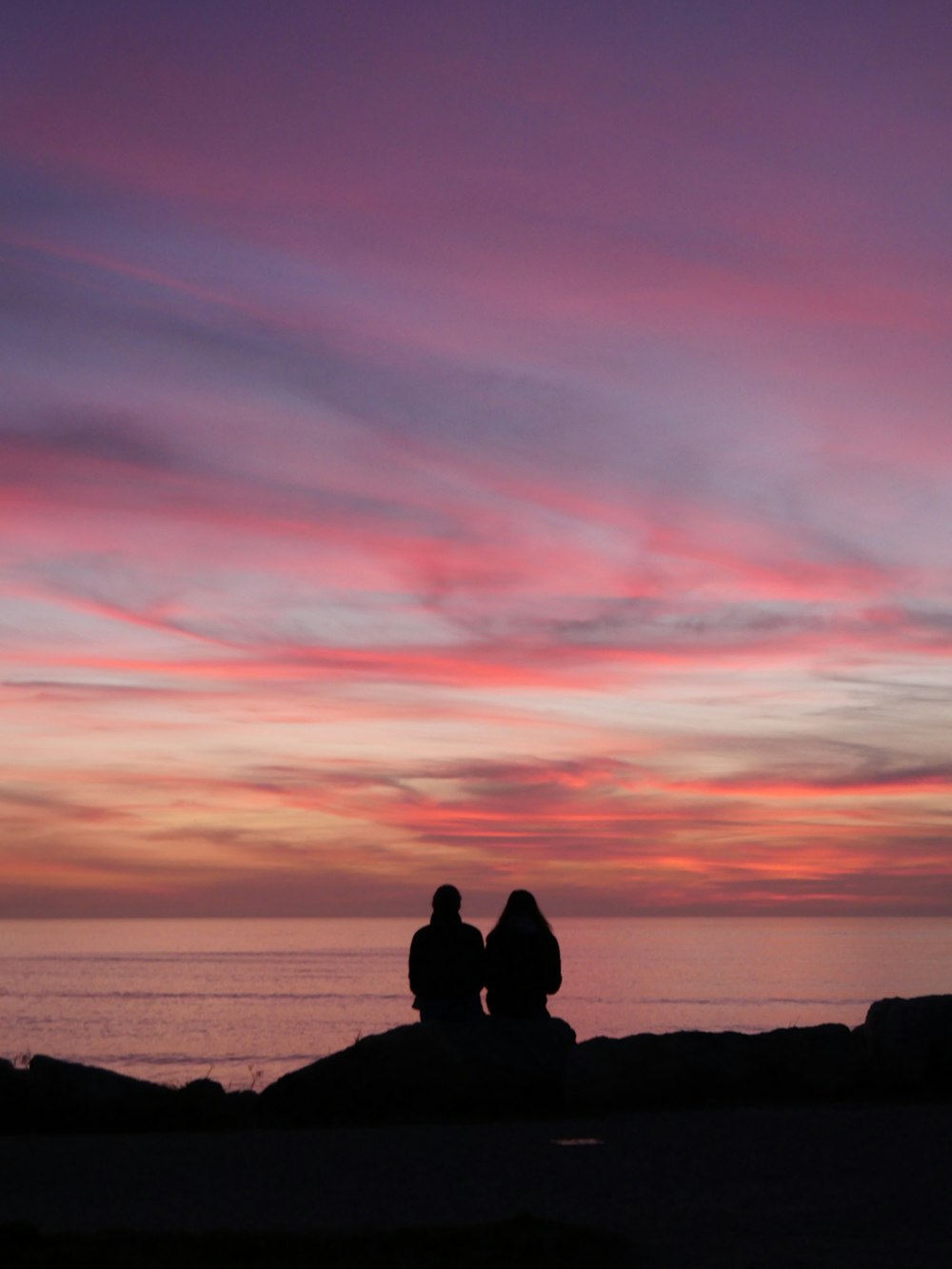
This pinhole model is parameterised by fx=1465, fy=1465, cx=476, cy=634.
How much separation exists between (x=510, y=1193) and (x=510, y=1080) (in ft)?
10.7

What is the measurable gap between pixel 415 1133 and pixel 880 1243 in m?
4.11

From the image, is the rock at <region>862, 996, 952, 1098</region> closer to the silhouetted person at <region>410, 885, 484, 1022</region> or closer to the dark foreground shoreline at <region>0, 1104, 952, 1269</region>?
the dark foreground shoreline at <region>0, 1104, 952, 1269</region>

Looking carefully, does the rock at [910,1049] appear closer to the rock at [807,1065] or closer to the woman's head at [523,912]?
the rock at [807,1065]

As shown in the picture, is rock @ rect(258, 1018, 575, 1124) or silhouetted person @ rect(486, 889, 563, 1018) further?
silhouetted person @ rect(486, 889, 563, 1018)

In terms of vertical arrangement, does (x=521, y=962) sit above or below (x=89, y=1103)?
above

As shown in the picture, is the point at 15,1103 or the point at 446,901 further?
the point at 446,901

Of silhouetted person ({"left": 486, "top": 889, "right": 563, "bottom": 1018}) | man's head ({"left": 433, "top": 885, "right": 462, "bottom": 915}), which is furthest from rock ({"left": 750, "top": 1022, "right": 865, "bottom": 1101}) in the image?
man's head ({"left": 433, "top": 885, "right": 462, "bottom": 915})

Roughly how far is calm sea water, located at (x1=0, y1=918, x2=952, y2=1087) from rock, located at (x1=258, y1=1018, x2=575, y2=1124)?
4753 mm

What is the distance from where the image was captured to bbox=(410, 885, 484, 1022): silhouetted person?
42.5 feet

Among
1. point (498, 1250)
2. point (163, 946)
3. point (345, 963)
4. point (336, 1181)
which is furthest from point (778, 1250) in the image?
point (163, 946)

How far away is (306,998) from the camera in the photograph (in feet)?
280

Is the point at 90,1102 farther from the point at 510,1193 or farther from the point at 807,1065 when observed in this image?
the point at 807,1065

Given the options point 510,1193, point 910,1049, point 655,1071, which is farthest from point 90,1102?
point 910,1049

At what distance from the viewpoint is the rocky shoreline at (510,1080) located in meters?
11.3
